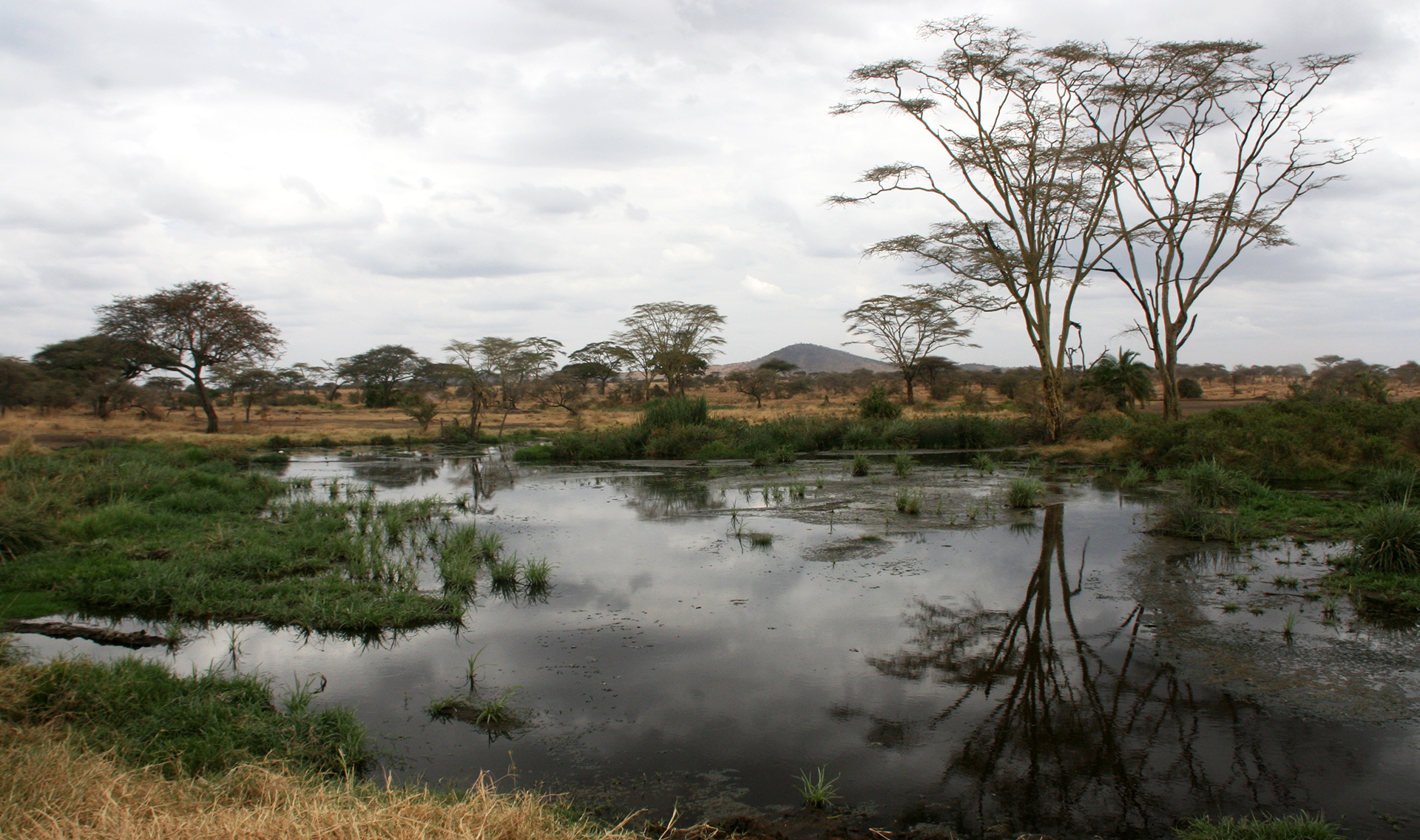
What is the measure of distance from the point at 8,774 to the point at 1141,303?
24037 millimetres

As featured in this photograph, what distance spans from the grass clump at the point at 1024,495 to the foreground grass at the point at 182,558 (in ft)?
26.3

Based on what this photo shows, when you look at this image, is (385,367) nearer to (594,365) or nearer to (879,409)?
(594,365)

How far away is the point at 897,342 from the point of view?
1806 inches

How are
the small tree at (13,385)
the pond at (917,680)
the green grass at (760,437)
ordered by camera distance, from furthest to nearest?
the small tree at (13,385) < the green grass at (760,437) < the pond at (917,680)

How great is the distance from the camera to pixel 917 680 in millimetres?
4984

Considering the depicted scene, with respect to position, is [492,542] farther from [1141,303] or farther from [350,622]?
[1141,303]

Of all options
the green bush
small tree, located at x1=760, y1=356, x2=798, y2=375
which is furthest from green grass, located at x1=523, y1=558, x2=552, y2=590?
small tree, located at x1=760, y1=356, x2=798, y2=375

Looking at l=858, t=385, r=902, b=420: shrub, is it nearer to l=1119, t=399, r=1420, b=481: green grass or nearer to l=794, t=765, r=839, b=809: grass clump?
l=1119, t=399, r=1420, b=481: green grass

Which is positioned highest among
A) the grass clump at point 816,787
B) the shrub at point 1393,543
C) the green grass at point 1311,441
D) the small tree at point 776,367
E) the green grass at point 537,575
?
the small tree at point 776,367

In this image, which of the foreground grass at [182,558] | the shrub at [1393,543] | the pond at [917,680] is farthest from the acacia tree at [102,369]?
the shrub at [1393,543]

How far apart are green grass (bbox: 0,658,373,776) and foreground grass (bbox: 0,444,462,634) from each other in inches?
61.2

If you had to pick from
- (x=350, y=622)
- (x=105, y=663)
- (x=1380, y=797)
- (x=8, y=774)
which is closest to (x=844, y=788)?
(x=1380, y=797)

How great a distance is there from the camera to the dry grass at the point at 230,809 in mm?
2387

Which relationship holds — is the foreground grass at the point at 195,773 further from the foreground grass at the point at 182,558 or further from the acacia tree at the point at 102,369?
the acacia tree at the point at 102,369
